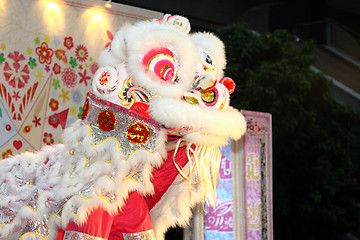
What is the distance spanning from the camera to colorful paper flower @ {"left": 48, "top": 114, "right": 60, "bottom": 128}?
111 inches

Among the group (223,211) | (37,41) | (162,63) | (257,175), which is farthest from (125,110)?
(257,175)

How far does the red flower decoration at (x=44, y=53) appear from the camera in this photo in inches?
110

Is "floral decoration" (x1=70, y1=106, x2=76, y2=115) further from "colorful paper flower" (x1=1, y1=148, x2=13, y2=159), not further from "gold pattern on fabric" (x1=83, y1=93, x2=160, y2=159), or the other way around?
"gold pattern on fabric" (x1=83, y1=93, x2=160, y2=159)

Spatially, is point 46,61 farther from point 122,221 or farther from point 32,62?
point 122,221

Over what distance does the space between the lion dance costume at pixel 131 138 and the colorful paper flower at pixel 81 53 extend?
1450 mm

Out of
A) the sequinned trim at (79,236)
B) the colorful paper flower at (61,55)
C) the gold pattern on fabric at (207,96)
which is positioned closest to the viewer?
the sequinned trim at (79,236)

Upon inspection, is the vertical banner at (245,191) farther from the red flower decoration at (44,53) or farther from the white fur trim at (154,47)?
the white fur trim at (154,47)

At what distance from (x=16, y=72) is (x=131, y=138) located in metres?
1.52

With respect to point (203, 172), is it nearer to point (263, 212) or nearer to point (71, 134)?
point (71, 134)

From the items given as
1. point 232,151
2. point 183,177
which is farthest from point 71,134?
point 232,151

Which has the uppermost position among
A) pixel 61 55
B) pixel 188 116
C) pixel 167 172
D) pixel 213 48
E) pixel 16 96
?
pixel 61 55

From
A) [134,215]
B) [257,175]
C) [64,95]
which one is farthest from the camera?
[257,175]

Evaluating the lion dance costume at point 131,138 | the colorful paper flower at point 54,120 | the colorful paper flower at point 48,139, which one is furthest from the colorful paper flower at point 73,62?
the lion dance costume at point 131,138

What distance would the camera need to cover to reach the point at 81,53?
2953mm
